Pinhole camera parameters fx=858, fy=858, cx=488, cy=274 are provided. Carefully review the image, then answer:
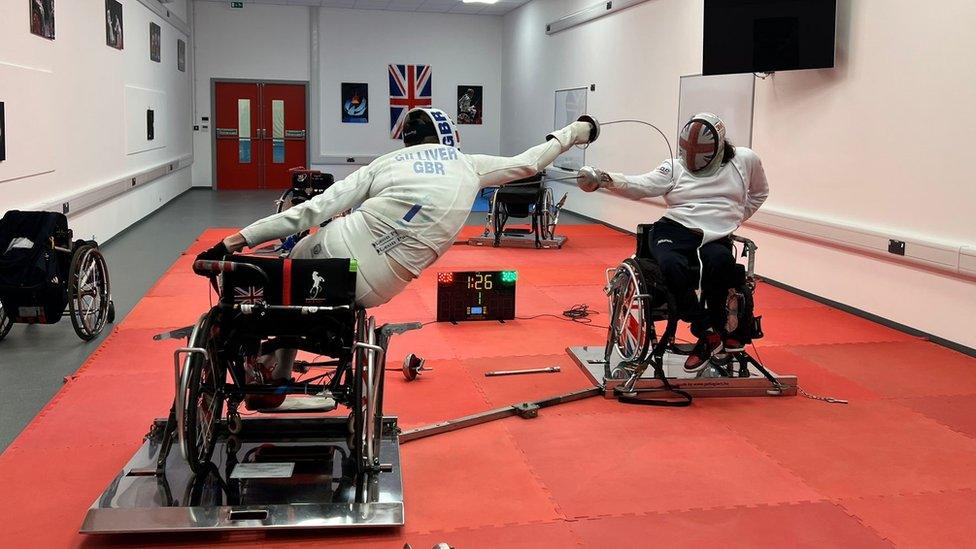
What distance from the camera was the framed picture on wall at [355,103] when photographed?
1598 centimetres

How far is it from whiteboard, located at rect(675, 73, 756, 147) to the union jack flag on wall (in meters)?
8.19

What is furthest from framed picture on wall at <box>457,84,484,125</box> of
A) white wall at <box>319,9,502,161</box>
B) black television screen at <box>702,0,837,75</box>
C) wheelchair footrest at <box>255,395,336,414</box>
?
wheelchair footrest at <box>255,395,336,414</box>

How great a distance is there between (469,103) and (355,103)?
86.2 inches

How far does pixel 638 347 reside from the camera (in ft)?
14.1

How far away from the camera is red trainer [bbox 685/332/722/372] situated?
4.31m

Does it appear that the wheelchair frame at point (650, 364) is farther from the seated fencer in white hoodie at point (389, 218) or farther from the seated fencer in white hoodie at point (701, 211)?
the seated fencer in white hoodie at point (389, 218)

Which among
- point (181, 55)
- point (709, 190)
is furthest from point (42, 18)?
point (181, 55)

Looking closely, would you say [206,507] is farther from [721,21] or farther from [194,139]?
[194,139]

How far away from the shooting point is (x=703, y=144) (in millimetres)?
4375

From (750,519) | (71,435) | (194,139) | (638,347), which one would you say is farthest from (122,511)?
(194,139)

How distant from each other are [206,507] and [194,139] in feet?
45.6

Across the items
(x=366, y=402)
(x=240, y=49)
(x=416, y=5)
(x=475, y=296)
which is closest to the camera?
(x=366, y=402)

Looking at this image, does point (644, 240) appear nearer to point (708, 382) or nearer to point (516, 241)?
point (708, 382)

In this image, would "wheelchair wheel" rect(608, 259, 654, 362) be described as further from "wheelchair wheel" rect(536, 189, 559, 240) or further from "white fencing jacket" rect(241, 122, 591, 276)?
"wheelchair wheel" rect(536, 189, 559, 240)
